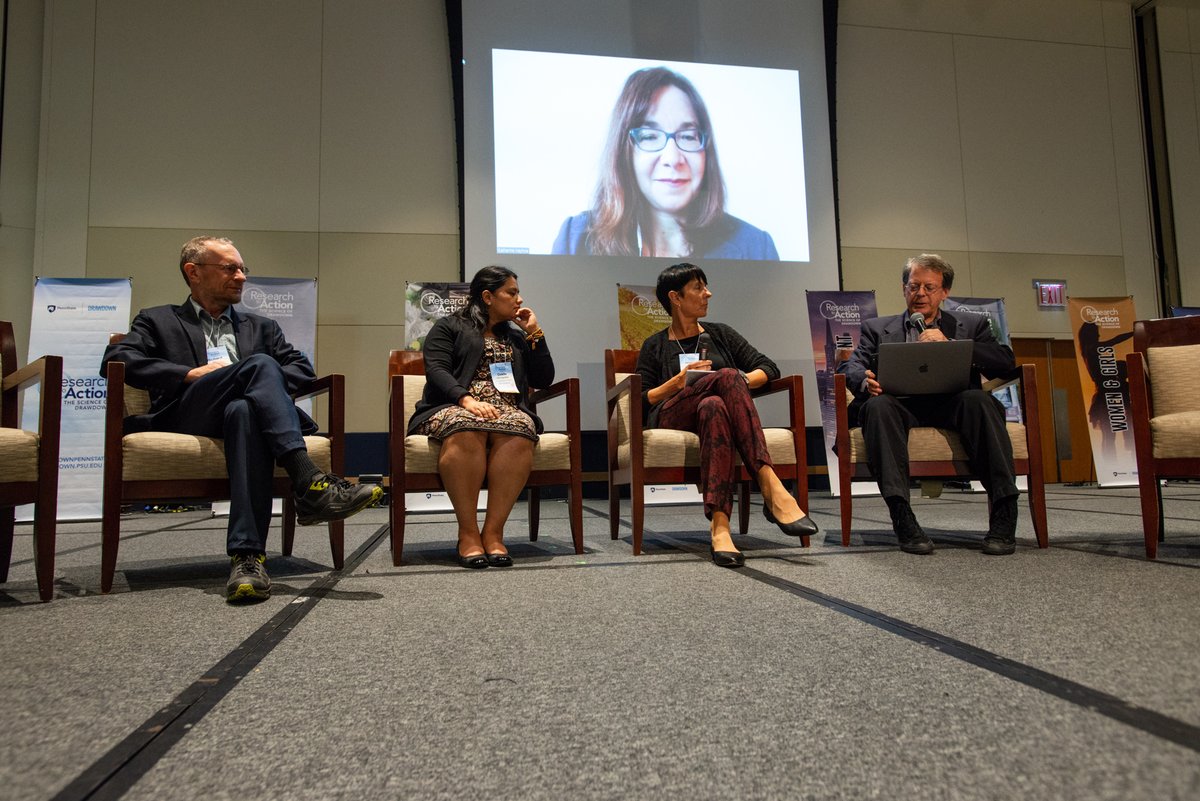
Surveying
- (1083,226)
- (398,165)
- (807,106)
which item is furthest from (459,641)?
(1083,226)

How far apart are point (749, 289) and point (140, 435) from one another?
13.1 feet

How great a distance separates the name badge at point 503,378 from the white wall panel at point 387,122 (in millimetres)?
3070

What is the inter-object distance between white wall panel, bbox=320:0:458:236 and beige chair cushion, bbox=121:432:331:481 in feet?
11.6

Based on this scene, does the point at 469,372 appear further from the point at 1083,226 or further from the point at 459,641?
the point at 1083,226

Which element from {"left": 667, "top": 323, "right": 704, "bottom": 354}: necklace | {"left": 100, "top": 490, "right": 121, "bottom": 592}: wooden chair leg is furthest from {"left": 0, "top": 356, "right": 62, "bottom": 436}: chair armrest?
{"left": 667, "top": 323, "right": 704, "bottom": 354}: necklace

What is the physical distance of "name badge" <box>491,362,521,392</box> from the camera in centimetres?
252

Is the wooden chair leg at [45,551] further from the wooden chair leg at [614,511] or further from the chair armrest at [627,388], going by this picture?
the wooden chair leg at [614,511]

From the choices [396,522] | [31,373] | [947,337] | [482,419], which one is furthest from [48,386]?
[947,337]

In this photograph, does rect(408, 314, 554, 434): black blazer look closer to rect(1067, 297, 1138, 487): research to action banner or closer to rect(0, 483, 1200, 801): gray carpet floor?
rect(0, 483, 1200, 801): gray carpet floor

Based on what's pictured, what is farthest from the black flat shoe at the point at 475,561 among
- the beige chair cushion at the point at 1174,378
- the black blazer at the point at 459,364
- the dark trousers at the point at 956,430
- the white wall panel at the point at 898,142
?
the white wall panel at the point at 898,142

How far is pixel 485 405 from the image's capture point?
2346mm

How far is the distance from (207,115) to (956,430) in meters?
5.05

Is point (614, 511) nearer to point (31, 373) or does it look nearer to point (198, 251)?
point (198, 251)

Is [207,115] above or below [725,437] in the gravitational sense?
above
